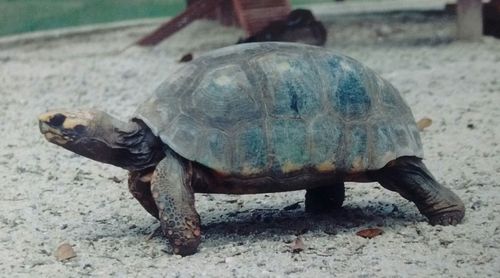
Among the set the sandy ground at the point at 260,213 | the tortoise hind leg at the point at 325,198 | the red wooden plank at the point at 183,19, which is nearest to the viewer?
the sandy ground at the point at 260,213

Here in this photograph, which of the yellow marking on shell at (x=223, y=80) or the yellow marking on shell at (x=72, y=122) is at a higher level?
the yellow marking on shell at (x=223, y=80)

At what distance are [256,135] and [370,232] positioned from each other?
718 millimetres

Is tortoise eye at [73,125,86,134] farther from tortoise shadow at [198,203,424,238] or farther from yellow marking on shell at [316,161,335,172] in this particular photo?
yellow marking on shell at [316,161,335,172]

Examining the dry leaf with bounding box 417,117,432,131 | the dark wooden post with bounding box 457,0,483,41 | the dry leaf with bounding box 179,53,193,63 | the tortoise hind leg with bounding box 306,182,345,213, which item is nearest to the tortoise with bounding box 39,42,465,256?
the tortoise hind leg with bounding box 306,182,345,213

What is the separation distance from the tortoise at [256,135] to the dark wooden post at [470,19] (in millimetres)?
5556

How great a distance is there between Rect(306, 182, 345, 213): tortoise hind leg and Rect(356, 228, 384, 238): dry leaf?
1.42 ft

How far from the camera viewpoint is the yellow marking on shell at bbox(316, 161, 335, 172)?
3771 mm

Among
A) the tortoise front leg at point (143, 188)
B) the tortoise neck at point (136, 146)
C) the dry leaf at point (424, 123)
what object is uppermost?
the tortoise neck at point (136, 146)

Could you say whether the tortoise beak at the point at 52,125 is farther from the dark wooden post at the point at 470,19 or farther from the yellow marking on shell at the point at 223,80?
the dark wooden post at the point at 470,19

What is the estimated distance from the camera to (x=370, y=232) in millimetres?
3875

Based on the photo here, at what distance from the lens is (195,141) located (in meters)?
3.67

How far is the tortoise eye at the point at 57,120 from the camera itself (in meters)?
3.75

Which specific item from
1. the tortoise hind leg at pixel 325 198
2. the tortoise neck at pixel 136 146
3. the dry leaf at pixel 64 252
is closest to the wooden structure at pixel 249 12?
the tortoise hind leg at pixel 325 198

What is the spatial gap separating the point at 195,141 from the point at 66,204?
4.33 feet
